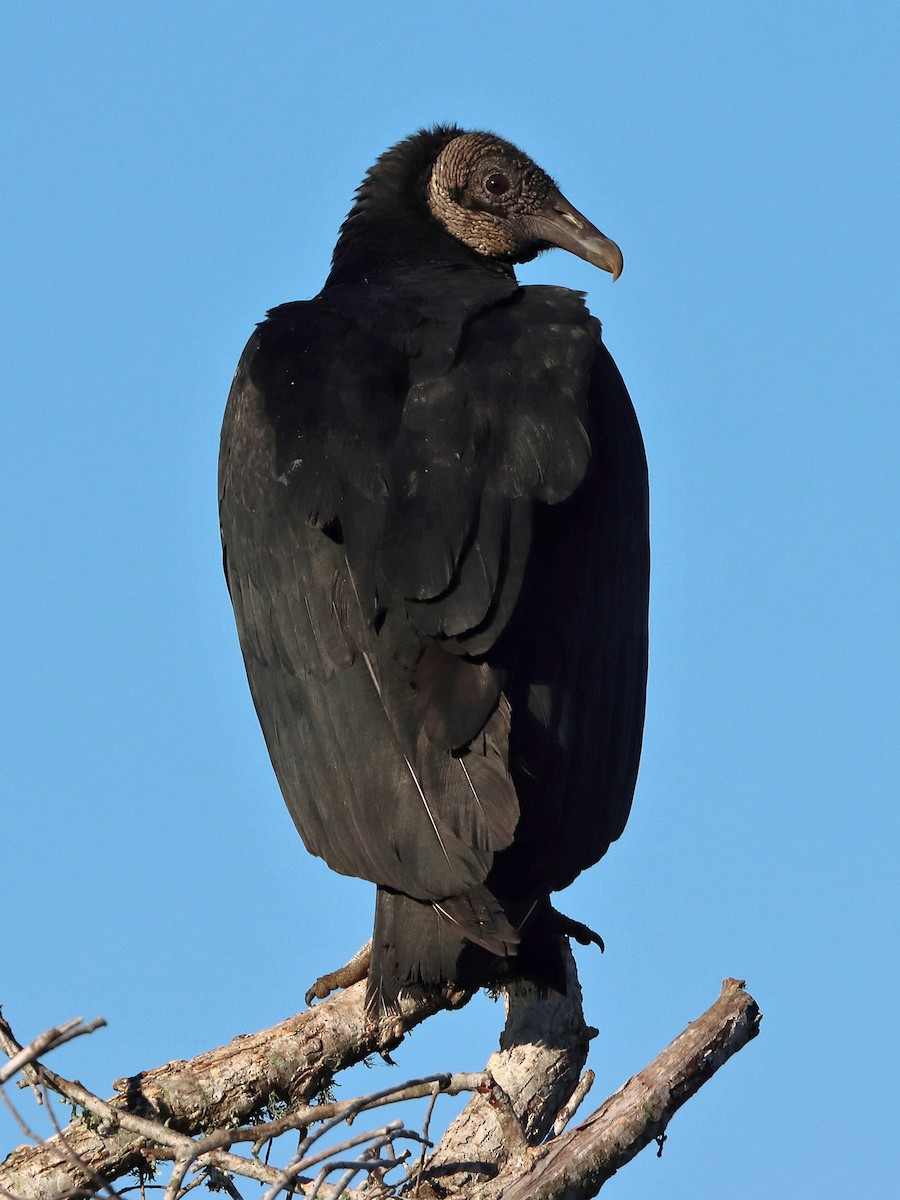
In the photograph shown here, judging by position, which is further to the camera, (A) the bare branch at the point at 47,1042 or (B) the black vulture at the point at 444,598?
(B) the black vulture at the point at 444,598

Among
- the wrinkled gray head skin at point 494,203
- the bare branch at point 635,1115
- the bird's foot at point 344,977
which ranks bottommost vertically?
the bare branch at point 635,1115

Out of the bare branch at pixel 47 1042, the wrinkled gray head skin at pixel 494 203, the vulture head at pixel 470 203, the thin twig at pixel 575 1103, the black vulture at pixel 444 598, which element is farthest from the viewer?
the wrinkled gray head skin at pixel 494 203

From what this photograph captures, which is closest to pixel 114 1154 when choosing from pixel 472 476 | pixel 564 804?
pixel 564 804

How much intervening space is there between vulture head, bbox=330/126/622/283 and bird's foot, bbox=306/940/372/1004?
7.82ft

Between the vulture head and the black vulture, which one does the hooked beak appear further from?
the black vulture

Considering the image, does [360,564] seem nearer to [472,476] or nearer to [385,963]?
[472,476]


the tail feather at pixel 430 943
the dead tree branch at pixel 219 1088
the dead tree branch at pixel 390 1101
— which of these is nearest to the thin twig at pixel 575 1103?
the dead tree branch at pixel 390 1101

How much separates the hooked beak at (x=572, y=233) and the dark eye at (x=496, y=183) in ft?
0.47

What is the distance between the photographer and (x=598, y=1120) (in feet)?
10.6

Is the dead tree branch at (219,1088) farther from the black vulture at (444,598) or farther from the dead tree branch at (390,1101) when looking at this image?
the black vulture at (444,598)

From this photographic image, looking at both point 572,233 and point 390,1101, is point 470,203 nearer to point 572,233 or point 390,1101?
point 572,233

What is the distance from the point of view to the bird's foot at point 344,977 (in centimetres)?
411

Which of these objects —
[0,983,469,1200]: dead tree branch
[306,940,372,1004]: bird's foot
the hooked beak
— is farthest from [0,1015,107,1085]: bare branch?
the hooked beak

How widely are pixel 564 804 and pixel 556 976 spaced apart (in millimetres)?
431
